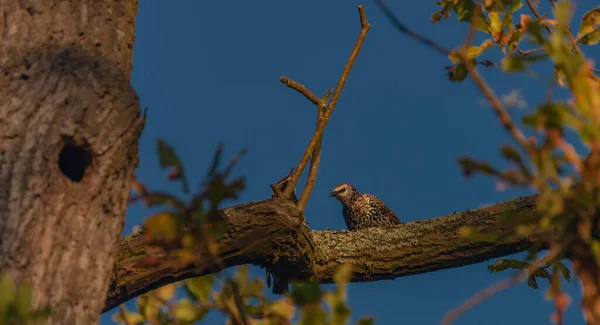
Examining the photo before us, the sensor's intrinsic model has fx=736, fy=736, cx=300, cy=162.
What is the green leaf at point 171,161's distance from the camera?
129cm

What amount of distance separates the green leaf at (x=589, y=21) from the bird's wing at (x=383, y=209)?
6.43m

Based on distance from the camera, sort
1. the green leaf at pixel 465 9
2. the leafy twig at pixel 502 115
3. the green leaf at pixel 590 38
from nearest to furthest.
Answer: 1. the leafy twig at pixel 502 115
2. the green leaf at pixel 590 38
3. the green leaf at pixel 465 9

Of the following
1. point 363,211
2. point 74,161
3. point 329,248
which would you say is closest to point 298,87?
point 329,248

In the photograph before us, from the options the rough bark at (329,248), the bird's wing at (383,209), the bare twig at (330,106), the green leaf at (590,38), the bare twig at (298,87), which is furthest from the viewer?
the bird's wing at (383,209)

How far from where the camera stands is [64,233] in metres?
1.97

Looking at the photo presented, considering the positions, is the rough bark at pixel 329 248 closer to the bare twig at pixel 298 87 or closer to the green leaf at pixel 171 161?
the bare twig at pixel 298 87

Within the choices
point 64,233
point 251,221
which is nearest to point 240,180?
point 64,233

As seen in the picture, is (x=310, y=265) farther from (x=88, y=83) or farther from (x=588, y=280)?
(x=588, y=280)

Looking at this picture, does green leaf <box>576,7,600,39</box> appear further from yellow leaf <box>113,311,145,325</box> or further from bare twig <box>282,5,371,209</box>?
bare twig <box>282,5,371,209</box>

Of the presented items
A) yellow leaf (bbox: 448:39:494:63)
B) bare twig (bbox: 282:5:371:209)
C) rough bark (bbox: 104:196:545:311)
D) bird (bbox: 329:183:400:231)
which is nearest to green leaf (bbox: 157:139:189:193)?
yellow leaf (bbox: 448:39:494:63)

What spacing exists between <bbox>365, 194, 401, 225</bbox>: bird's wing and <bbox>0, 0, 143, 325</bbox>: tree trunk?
6403 mm

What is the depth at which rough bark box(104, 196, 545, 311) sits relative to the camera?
11.3 ft

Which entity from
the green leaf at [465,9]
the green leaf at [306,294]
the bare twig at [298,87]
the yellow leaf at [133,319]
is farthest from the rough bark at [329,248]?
the green leaf at [306,294]

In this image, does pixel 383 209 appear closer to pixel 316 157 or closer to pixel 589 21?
pixel 316 157
